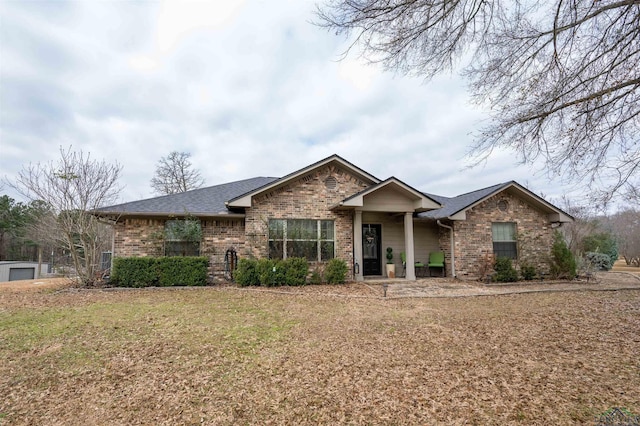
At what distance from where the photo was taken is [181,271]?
10133mm

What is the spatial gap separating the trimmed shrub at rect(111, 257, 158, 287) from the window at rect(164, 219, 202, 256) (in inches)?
45.1

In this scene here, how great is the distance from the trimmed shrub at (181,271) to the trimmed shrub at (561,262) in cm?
1301

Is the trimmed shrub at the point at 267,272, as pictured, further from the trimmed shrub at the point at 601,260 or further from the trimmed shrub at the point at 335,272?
the trimmed shrub at the point at 601,260

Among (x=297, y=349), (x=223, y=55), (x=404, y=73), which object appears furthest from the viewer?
(x=223, y=55)

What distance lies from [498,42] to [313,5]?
338 cm

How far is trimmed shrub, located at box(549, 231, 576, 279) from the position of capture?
1187cm

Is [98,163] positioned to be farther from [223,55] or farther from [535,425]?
[535,425]

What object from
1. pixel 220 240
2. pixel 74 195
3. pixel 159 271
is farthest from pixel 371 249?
pixel 74 195

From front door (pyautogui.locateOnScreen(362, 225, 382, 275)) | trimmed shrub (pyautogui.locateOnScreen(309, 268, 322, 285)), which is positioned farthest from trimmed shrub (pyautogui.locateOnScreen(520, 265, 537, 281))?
trimmed shrub (pyautogui.locateOnScreen(309, 268, 322, 285))

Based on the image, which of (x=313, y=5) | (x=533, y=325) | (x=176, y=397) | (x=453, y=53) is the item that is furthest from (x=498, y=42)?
(x=176, y=397)

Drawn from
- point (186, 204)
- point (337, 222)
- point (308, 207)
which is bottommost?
point (337, 222)

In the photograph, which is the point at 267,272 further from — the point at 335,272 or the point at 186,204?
the point at 186,204

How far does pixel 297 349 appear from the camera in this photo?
14.6 feet

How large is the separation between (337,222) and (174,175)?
66.7ft
